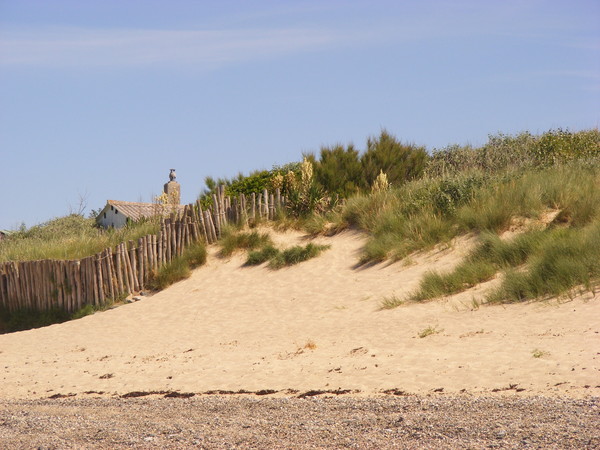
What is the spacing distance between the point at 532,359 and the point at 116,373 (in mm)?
5681

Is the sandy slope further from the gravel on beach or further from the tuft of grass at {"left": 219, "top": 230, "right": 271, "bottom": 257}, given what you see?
the gravel on beach

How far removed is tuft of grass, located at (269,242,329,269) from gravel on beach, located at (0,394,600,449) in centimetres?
947

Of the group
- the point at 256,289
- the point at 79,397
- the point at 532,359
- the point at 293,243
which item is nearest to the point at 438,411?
the point at 532,359

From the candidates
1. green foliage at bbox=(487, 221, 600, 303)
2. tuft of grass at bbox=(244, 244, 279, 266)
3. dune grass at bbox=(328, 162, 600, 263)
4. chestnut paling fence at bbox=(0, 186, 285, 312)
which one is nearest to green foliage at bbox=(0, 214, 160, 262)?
chestnut paling fence at bbox=(0, 186, 285, 312)

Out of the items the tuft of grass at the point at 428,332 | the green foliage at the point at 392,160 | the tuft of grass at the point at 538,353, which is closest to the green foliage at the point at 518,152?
the green foliage at the point at 392,160

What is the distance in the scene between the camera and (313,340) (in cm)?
1243

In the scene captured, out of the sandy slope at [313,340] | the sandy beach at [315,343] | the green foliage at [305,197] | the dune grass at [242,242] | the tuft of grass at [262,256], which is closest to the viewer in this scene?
the sandy beach at [315,343]

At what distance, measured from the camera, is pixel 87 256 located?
65.2 feet

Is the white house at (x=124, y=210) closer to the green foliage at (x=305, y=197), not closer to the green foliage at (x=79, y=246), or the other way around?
the green foliage at (x=79, y=246)

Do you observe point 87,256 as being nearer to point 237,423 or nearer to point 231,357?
point 231,357

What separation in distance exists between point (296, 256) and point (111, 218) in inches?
658

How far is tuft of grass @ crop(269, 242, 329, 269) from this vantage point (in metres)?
18.1

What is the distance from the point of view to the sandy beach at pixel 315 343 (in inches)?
351

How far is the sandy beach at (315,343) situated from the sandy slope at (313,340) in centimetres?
3
